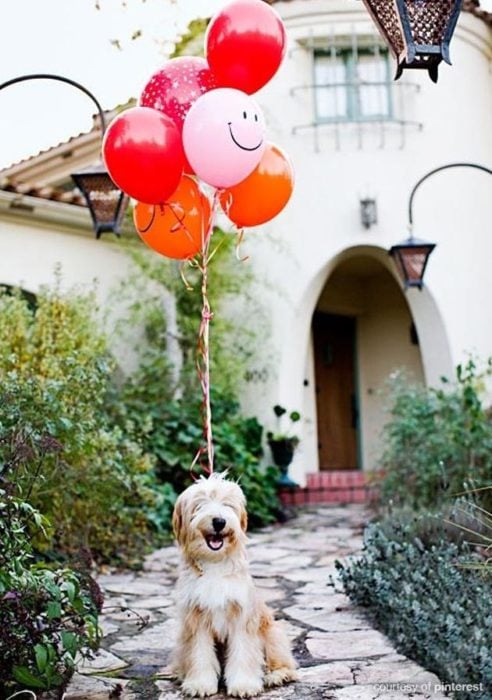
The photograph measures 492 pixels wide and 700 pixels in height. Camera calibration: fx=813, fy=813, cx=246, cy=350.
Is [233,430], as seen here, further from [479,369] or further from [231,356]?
[479,369]

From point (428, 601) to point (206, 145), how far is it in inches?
96.3

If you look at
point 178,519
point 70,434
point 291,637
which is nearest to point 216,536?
point 178,519

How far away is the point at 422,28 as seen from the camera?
320cm

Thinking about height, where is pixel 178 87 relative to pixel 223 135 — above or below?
above

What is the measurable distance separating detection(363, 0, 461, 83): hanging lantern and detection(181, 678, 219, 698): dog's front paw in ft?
8.68

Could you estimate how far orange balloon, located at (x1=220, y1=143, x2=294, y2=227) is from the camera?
411 centimetres

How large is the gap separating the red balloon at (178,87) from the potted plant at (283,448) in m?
6.42

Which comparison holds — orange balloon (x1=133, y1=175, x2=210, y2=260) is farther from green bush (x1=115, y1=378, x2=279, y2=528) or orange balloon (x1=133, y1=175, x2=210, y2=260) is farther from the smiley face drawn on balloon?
green bush (x1=115, y1=378, x2=279, y2=528)

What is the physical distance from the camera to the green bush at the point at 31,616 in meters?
3.21

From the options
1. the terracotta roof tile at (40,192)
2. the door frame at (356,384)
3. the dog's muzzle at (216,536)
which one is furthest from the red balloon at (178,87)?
the door frame at (356,384)

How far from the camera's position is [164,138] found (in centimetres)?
386

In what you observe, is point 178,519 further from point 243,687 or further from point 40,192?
point 40,192

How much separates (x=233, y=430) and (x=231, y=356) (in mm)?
1037

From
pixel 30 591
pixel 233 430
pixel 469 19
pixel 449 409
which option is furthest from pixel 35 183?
pixel 30 591
